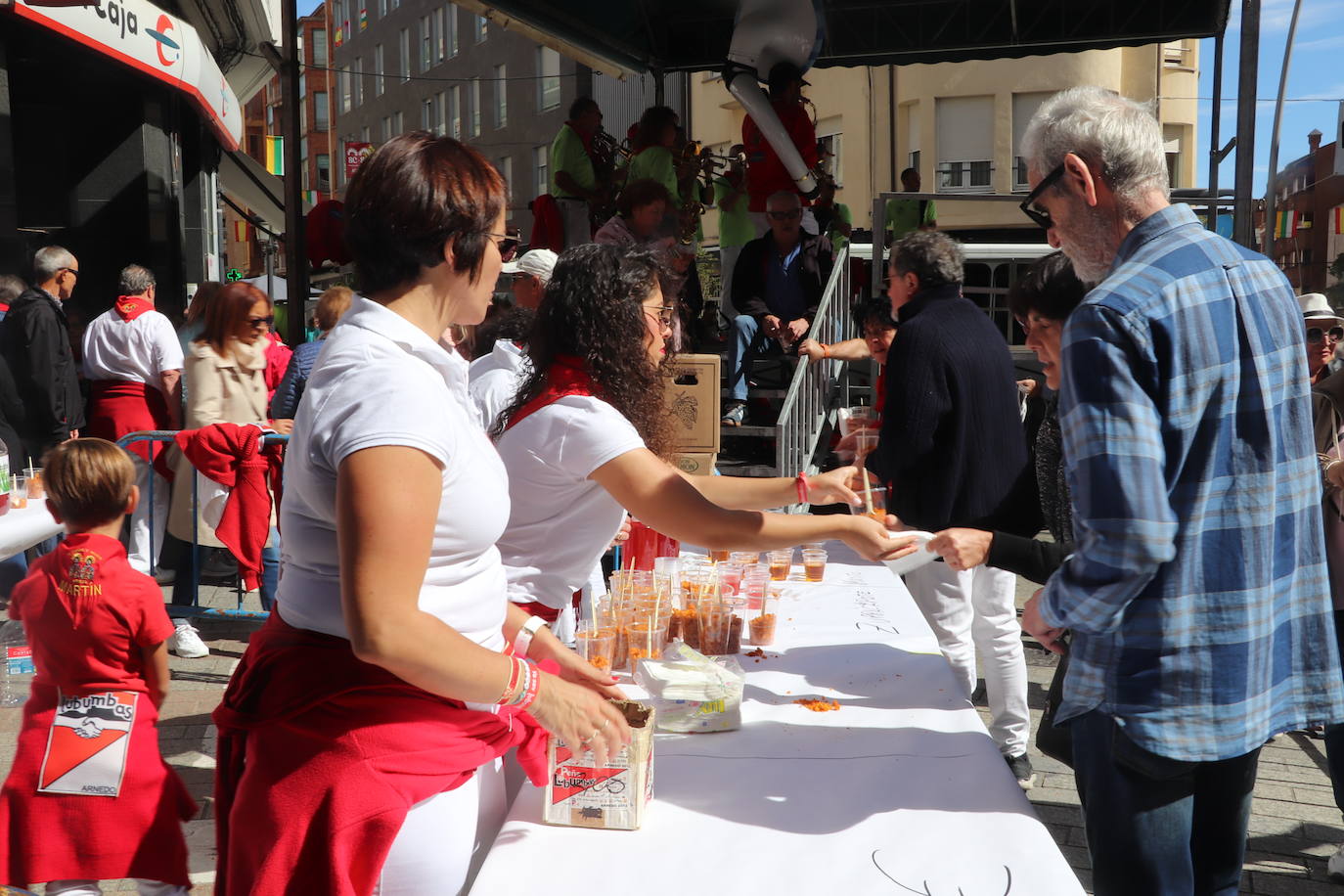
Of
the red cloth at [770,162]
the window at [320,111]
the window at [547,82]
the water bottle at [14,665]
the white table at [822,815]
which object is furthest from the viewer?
the window at [320,111]

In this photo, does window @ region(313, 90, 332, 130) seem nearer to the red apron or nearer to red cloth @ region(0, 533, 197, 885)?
red cloth @ region(0, 533, 197, 885)

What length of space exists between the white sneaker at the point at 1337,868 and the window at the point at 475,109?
42.2 metres

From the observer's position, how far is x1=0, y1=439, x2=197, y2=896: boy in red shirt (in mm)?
2631

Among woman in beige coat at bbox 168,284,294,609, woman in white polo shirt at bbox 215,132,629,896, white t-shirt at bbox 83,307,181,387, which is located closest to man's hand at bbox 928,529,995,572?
woman in white polo shirt at bbox 215,132,629,896

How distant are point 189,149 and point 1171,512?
44.2 ft

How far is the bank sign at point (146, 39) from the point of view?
8023 mm

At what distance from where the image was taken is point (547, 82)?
3834cm

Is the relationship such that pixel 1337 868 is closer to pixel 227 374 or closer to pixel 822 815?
pixel 822 815

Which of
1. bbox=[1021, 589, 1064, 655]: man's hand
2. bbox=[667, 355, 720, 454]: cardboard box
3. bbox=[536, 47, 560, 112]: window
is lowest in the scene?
bbox=[1021, 589, 1064, 655]: man's hand

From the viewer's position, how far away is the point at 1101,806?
196 centimetres

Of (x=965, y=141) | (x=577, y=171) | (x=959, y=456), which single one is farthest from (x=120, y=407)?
(x=965, y=141)

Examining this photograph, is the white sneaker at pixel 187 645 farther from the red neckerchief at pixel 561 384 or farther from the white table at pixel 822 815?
the white table at pixel 822 815

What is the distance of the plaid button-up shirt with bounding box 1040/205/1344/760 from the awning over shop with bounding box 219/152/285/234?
14901mm

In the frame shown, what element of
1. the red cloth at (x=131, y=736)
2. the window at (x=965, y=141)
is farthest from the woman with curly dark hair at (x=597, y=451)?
the window at (x=965, y=141)
